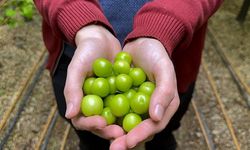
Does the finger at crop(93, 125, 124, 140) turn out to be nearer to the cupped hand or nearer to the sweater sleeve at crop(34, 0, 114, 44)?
the cupped hand

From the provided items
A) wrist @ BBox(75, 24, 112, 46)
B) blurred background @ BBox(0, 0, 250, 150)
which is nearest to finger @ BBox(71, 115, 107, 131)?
wrist @ BBox(75, 24, 112, 46)

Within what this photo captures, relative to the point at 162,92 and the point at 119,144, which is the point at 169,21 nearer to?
the point at 162,92

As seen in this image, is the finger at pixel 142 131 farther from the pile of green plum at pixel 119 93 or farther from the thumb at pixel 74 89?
the thumb at pixel 74 89

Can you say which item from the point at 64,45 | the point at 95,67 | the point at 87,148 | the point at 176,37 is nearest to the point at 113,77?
the point at 95,67

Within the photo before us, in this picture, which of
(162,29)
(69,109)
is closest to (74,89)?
(69,109)

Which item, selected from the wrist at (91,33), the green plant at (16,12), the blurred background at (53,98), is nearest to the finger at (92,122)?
the wrist at (91,33)

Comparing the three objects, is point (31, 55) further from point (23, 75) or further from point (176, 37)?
point (176, 37)
